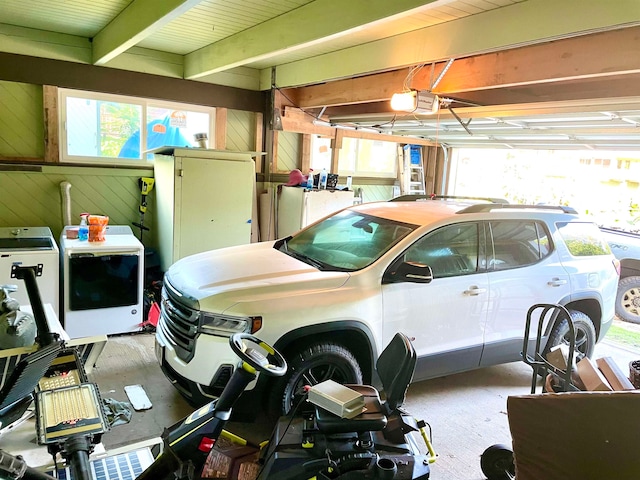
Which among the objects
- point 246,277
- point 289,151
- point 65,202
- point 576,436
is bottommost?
point 576,436

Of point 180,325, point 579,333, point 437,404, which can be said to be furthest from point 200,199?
point 579,333

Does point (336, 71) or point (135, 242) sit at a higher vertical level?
point (336, 71)

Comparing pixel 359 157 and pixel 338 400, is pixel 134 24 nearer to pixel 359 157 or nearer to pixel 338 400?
pixel 338 400

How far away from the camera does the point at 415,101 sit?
4.21m

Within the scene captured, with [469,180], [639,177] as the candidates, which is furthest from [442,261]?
[639,177]

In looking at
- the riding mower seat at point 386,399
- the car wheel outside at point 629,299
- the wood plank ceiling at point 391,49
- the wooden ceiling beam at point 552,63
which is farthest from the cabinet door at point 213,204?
the car wheel outside at point 629,299

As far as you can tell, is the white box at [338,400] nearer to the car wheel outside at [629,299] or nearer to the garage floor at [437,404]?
the garage floor at [437,404]

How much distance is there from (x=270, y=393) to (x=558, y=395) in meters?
1.67

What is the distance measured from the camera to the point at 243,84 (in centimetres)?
638

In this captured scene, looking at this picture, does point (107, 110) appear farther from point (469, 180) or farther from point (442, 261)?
point (469, 180)

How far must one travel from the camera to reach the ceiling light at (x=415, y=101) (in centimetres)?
421

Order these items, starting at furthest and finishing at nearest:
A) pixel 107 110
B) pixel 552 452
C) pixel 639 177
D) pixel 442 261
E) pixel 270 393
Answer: pixel 639 177 < pixel 107 110 < pixel 442 261 < pixel 270 393 < pixel 552 452

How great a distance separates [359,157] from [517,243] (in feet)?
15.2

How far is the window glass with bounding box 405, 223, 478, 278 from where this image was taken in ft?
11.4
